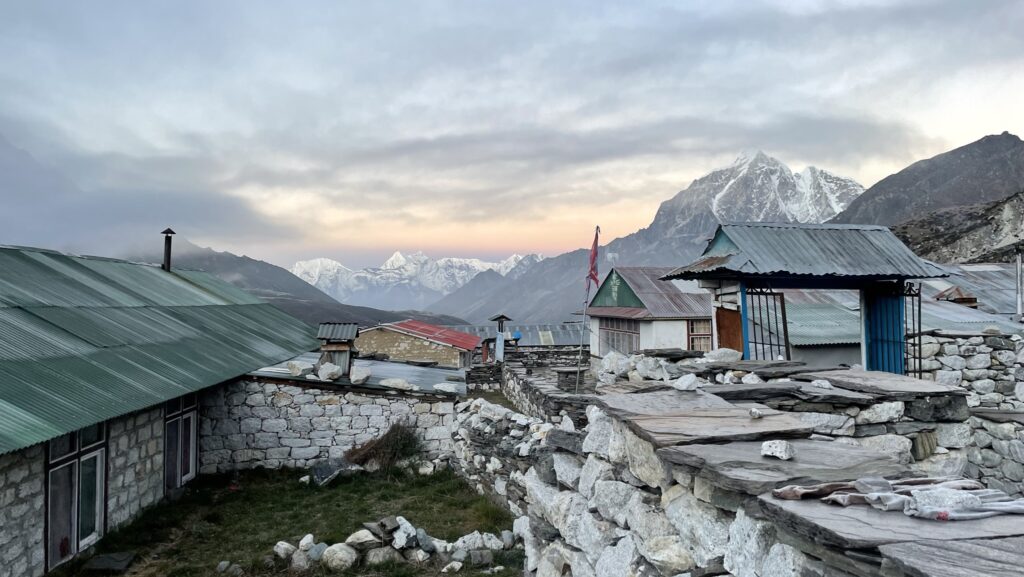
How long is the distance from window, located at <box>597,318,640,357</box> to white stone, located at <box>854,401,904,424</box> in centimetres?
2178

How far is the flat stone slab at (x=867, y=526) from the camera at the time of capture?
203cm

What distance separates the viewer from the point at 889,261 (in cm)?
888

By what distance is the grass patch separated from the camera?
8727 mm

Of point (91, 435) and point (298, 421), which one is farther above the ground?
point (91, 435)

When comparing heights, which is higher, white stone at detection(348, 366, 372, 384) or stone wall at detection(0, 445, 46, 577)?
white stone at detection(348, 366, 372, 384)

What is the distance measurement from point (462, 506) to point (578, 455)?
720 cm

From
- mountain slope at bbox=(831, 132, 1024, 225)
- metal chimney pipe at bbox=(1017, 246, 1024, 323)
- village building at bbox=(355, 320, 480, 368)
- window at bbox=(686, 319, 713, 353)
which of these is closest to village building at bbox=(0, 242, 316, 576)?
village building at bbox=(355, 320, 480, 368)

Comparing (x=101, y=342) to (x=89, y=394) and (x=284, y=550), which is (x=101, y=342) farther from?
(x=284, y=550)

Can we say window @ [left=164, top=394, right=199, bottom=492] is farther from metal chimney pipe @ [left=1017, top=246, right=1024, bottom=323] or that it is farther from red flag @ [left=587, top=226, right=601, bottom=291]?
metal chimney pipe @ [left=1017, top=246, right=1024, bottom=323]

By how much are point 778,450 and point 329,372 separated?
500 inches

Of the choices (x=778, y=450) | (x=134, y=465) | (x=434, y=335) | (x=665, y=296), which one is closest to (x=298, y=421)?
(x=134, y=465)

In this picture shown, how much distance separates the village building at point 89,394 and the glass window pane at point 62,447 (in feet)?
0.05

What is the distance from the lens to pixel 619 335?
96.0 ft

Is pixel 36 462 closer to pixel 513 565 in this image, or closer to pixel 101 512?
pixel 101 512
